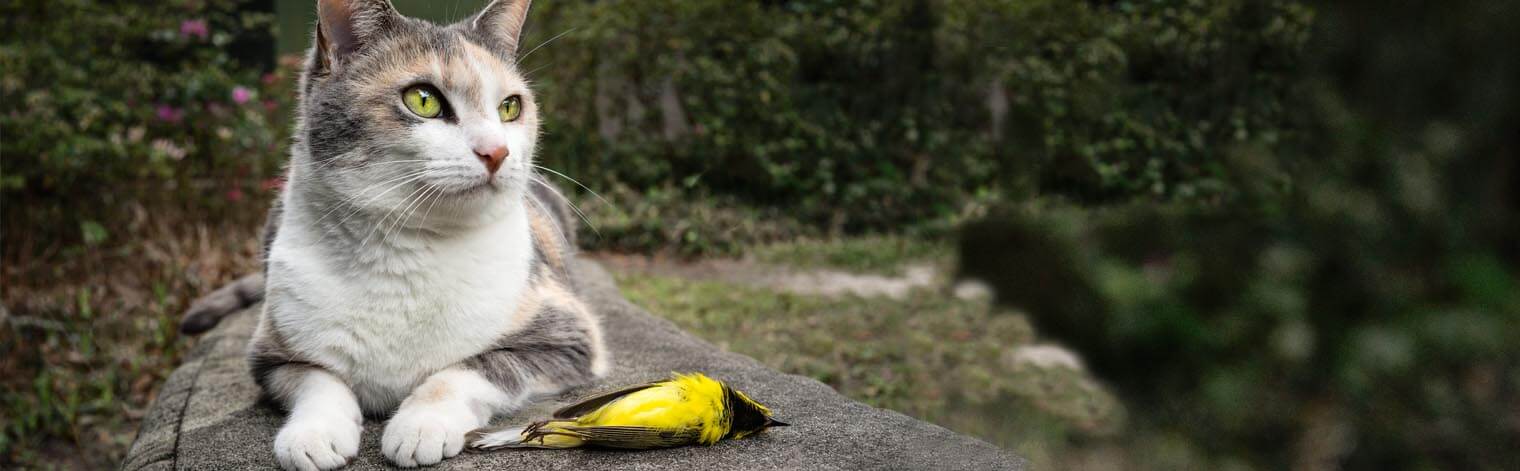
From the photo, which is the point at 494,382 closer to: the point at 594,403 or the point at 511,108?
the point at 594,403

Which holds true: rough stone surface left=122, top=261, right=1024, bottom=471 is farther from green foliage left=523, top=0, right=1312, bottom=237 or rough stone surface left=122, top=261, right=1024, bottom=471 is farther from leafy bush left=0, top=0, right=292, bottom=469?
leafy bush left=0, top=0, right=292, bottom=469

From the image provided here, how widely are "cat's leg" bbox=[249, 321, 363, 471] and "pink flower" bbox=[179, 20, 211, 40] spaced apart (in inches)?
137

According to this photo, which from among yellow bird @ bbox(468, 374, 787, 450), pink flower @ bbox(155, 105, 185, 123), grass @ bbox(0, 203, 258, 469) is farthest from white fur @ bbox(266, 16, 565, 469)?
pink flower @ bbox(155, 105, 185, 123)

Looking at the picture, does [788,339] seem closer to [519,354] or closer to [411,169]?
[519,354]

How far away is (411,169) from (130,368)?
260 cm

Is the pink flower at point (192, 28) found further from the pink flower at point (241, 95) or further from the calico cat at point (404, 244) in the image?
the calico cat at point (404, 244)

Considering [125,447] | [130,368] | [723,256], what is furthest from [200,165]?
[723,256]

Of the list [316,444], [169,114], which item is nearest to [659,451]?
[316,444]

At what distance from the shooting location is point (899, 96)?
5535mm

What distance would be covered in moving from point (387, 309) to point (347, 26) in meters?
0.50

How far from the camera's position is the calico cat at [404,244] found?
173 centimetres

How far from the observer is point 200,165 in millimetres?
4953

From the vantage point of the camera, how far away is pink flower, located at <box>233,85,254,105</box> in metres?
4.71

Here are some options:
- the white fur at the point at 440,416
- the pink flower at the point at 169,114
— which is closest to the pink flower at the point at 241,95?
the pink flower at the point at 169,114
